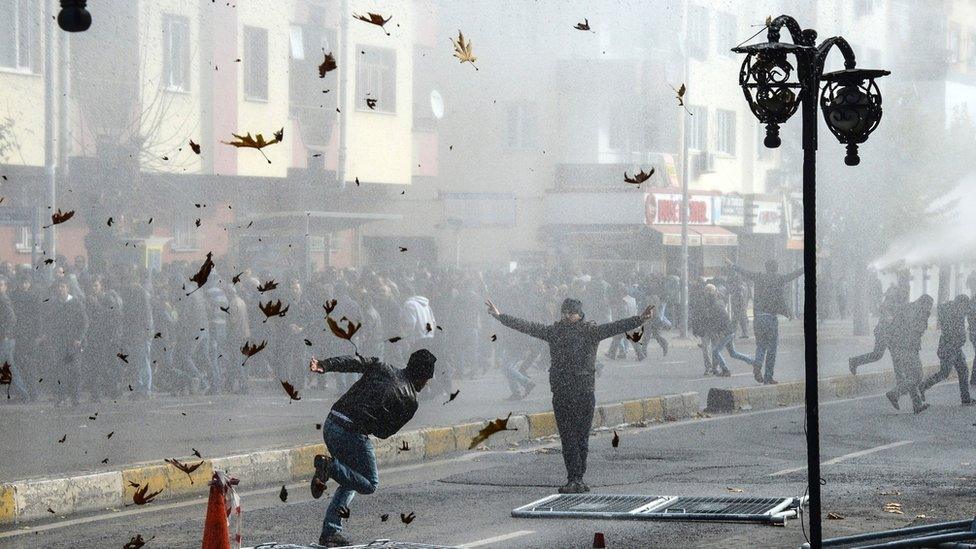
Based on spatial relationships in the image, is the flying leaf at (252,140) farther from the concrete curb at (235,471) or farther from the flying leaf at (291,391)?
the concrete curb at (235,471)

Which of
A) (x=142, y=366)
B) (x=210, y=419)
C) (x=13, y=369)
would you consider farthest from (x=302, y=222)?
(x=210, y=419)

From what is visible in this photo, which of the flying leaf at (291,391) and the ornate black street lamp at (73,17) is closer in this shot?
the ornate black street lamp at (73,17)

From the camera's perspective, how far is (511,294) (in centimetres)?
1838

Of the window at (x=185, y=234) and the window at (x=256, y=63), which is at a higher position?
the window at (x=256, y=63)

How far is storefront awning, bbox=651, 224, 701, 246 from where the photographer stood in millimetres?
26656

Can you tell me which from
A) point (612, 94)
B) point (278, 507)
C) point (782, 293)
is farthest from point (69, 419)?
point (612, 94)

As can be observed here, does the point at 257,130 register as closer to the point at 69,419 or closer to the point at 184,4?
the point at 184,4

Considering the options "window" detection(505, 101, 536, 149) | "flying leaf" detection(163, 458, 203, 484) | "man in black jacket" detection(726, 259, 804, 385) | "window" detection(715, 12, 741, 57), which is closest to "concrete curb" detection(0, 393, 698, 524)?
"flying leaf" detection(163, 458, 203, 484)

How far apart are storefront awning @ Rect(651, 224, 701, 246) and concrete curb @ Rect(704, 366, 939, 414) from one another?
8.76m

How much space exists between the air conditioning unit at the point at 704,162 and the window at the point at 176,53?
11.9 meters

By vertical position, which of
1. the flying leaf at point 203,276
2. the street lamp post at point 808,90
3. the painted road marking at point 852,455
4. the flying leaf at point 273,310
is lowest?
the painted road marking at point 852,455

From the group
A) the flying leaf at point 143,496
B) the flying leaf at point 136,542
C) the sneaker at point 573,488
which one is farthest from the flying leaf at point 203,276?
the flying leaf at point 136,542

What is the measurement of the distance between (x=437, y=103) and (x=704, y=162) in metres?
9.31

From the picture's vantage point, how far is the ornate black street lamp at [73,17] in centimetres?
494
